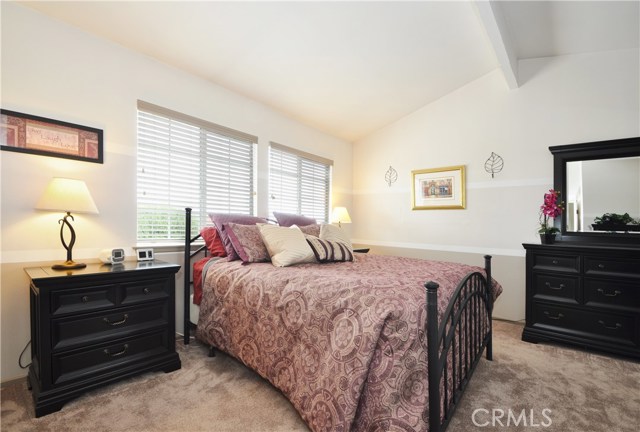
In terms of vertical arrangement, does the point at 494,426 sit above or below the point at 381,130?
below

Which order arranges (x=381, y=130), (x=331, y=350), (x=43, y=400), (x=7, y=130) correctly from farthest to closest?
(x=381, y=130) < (x=7, y=130) < (x=43, y=400) < (x=331, y=350)

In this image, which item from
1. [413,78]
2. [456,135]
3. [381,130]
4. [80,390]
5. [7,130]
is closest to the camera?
[80,390]

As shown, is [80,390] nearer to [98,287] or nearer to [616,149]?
[98,287]

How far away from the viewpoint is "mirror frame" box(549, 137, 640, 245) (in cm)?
277

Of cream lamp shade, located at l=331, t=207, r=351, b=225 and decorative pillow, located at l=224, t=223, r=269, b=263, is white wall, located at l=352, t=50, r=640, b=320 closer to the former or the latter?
cream lamp shade, located at l=331, t=207, r=351, b=225

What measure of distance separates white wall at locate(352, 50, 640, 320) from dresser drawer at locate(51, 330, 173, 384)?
10.4ft

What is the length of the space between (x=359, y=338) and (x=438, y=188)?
10.2 ft

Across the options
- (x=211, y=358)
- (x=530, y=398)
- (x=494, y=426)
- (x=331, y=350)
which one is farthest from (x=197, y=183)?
(x=530, y=398)

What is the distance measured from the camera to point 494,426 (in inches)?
62.7

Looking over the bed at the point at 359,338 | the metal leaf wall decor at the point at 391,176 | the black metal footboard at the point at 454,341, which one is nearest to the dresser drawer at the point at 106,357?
the bed at the point at 359,338

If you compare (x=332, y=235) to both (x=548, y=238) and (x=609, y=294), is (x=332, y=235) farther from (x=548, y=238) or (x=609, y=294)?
(x=609, y=294)

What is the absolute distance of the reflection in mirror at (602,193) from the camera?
9.11ft

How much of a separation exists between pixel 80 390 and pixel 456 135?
14.0 ft

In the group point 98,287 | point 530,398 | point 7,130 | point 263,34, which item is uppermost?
point 263,34
